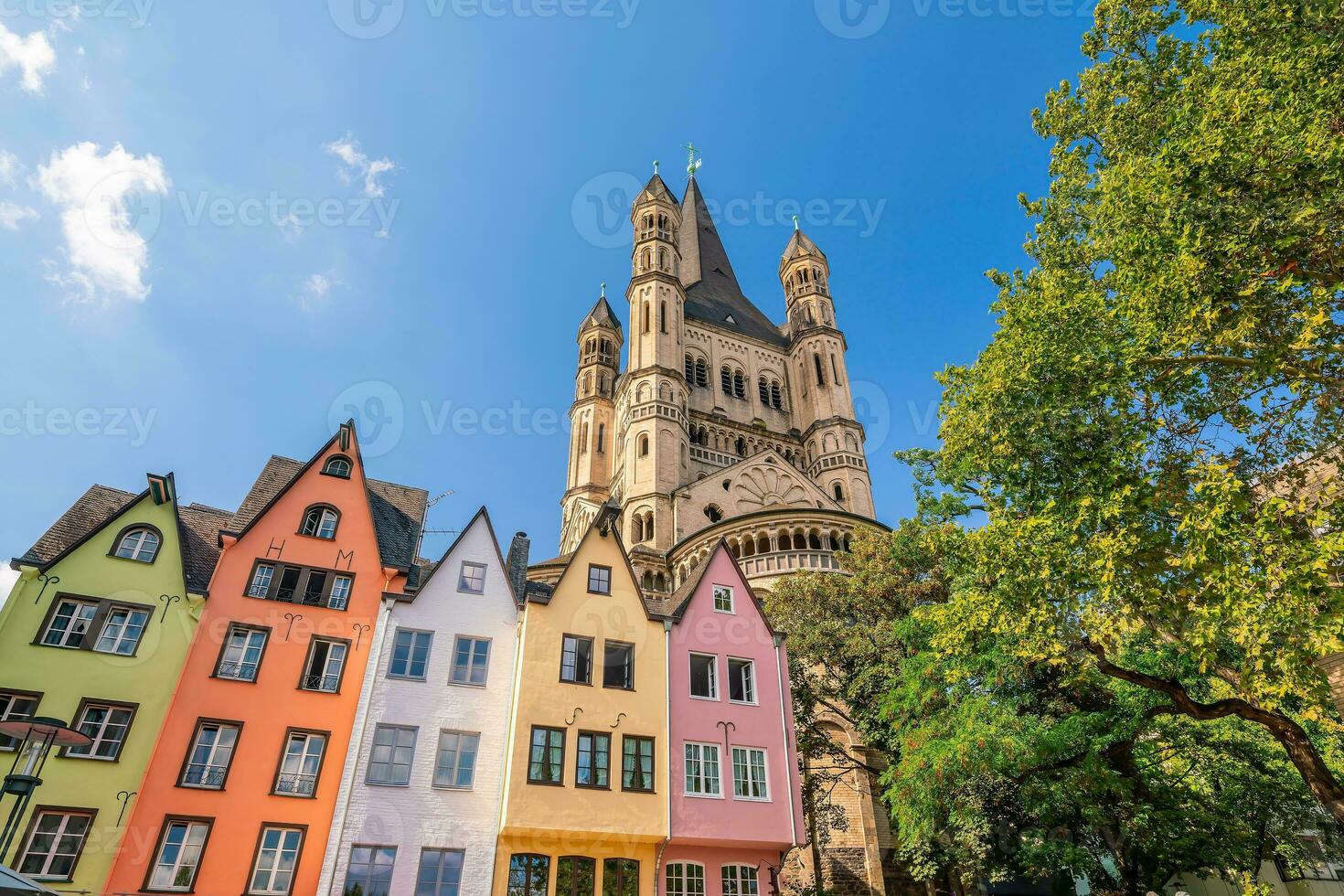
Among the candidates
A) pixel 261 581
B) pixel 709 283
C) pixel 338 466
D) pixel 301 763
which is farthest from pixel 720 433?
pixel 301 763

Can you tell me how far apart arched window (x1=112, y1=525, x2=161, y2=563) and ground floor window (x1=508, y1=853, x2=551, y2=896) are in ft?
40.0

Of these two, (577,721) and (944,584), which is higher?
(944,584)

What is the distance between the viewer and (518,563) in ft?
81.6

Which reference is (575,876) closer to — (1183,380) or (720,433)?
(1183,380)

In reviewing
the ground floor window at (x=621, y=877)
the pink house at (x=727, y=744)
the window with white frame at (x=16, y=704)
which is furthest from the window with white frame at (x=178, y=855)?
the pink house at (x=727, y=744)

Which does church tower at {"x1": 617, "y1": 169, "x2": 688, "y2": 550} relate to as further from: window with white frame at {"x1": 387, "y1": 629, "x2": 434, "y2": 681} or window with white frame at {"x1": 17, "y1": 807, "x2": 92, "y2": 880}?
window with white frame at {"x1": 17, "y1": 807, "x2": 92, "y2": 880}

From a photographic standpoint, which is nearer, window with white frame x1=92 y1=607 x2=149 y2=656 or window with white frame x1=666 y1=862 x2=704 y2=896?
window with white frame x1=92 y1=607 x2=149 y2=656

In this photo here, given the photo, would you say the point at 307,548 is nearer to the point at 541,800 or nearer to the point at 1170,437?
the point at 541,800

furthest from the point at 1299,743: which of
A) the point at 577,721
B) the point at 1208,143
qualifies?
the point at 577,721

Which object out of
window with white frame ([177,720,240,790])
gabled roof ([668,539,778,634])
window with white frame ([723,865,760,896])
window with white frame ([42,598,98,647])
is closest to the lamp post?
window with white frame ([177,720,240,790])

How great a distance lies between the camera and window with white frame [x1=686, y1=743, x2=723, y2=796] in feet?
65.8

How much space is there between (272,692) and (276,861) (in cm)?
382

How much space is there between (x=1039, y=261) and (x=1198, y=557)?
345 inches

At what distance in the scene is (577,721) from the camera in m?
20.0
